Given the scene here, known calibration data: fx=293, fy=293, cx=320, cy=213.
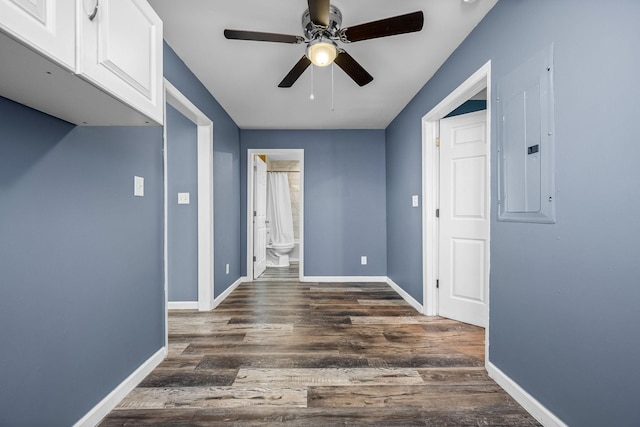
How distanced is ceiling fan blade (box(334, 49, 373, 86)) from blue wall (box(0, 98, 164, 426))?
1.37 metres

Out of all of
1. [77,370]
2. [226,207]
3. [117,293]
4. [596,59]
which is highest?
[596,59]

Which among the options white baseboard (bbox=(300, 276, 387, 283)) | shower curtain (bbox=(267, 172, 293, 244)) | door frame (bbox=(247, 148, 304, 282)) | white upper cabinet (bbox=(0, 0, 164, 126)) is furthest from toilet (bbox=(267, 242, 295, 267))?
white upper cabinet (bbox=(0, 0, 164, 126))

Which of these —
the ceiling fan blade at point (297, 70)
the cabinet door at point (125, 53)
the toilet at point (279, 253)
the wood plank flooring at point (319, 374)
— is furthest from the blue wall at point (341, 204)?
the cabinet door at point (125, 53)

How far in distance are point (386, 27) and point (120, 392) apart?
2.54 m

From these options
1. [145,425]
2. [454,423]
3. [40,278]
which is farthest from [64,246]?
[454,423]

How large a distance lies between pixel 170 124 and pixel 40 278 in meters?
2.35

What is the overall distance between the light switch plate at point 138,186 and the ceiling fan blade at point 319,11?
54.9 inches

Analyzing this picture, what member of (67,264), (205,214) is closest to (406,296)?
(205,214)

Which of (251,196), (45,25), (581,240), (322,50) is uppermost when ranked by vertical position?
(322,50)

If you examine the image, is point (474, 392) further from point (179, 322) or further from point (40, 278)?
point (179, 322)

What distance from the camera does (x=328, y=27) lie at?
1723 mm

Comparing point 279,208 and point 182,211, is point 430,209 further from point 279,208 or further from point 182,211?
point 279,208

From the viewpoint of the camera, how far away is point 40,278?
3.89 ft

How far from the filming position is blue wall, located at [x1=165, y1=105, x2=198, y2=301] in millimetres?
3115
